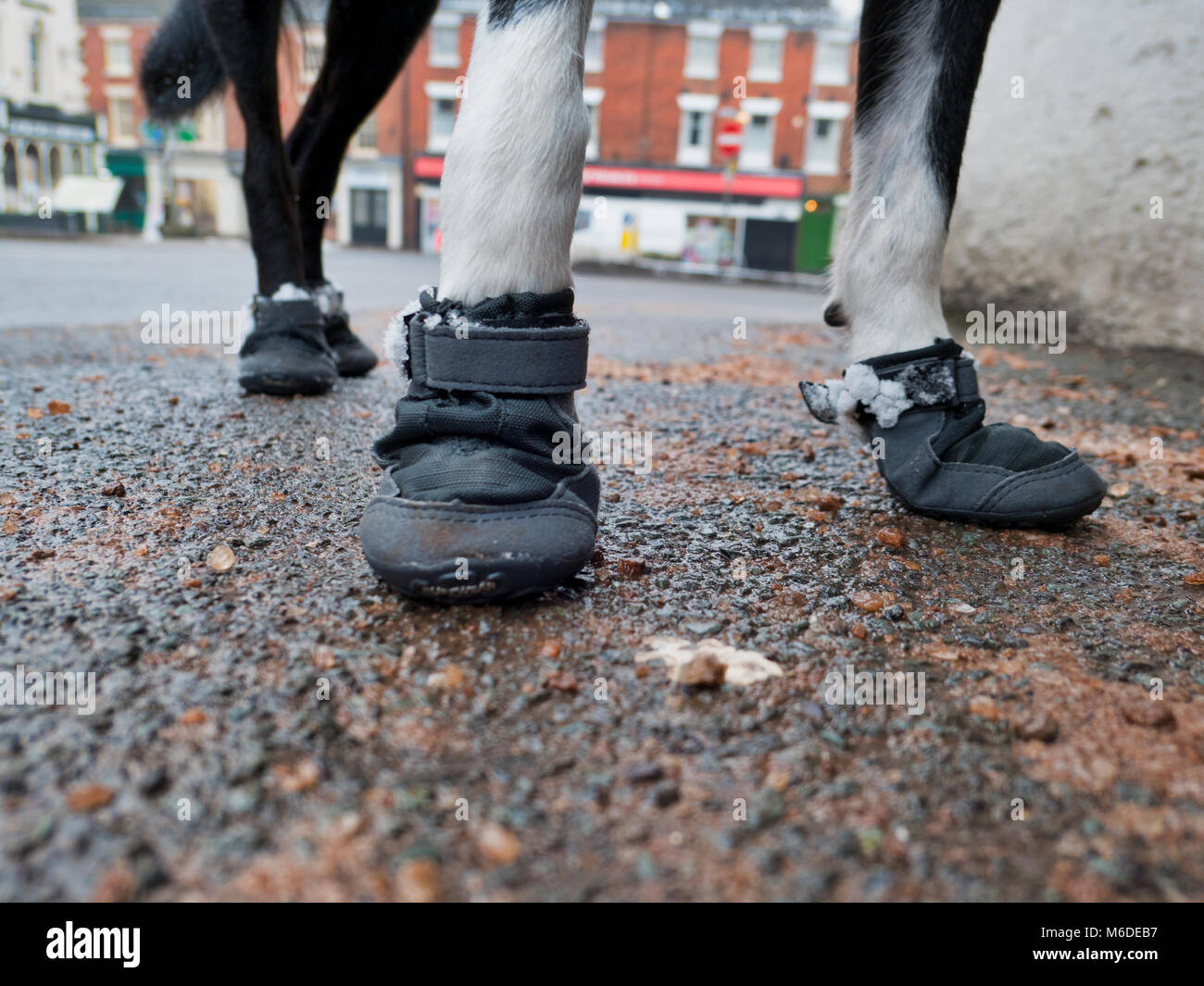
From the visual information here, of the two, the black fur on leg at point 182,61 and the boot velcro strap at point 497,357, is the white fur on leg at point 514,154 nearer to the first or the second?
the boot velcro strap at point 497,357

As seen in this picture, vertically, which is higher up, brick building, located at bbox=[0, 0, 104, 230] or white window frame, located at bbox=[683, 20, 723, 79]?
white window frame, located at bbox=[683, 20, 723, 79]

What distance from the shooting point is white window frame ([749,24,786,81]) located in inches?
996

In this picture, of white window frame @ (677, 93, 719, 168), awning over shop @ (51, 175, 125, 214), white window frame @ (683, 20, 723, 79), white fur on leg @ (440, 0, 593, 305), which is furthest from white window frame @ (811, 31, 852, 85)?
white fur on leg @ (440, 0, 593, 305)

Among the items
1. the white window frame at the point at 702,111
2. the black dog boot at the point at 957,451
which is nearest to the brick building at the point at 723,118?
the white window frame at the point at 702,111

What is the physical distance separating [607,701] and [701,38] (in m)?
27.7

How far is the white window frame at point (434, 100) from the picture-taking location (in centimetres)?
2653

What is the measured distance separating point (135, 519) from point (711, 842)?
41.6 inches

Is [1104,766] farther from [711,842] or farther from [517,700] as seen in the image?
[517,700]

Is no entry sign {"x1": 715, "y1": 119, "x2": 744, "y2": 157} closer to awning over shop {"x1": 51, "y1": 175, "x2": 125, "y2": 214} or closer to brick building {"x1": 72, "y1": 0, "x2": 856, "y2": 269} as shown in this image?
brick building {"x1": 72, "y1": 0, "x2": 856, "y2": 269}

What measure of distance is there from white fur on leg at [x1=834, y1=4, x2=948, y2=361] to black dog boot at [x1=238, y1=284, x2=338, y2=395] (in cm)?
138

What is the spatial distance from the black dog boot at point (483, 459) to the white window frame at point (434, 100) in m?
27.1

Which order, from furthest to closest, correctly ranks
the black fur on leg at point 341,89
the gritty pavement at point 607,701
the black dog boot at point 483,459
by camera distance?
Result: the black fur on leg at point 341,89
the black dog boot at point 483,459
the gritty pavement at point 607,701

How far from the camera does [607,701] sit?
91 centimetres

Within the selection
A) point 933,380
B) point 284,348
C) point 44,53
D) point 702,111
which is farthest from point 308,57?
point 44,53
